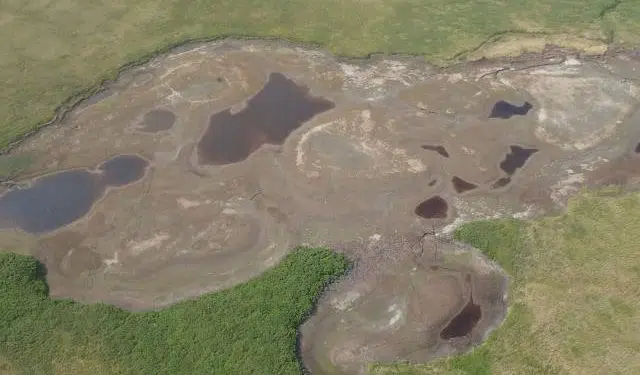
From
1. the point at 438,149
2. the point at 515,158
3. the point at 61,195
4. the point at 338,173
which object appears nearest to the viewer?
the point at 61,195

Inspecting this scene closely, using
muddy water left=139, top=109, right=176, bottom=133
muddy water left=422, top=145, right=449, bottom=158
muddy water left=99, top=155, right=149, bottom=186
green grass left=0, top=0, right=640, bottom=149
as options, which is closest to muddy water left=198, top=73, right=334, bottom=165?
muddy water left=139, top=109, right=176, bottom=133

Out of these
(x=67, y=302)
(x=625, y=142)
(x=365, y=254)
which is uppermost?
(x=625, y=142)

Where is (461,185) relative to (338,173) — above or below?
above

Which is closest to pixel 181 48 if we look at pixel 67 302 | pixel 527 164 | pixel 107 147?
pixel 107 147

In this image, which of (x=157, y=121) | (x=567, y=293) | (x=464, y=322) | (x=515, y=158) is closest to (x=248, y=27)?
(x=157, y=121)

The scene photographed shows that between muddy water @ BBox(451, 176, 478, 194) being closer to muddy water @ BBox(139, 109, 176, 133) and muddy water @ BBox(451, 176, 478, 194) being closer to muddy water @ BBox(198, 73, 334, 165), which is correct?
muddy water @ BBox(198, 73, 334, 165)

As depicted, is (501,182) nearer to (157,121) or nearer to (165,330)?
(165,330)

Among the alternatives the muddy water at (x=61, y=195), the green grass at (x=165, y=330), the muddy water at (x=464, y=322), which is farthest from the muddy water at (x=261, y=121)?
the muddy water at (x=464, y=322)

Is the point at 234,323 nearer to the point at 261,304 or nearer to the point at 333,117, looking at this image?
the point at 261,304
